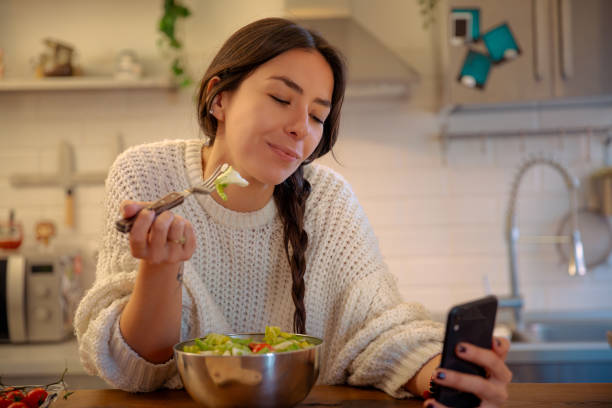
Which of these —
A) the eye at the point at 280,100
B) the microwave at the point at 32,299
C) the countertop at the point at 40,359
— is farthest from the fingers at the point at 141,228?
the microwave at the point at 32,299

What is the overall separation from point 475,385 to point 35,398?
2.14ft

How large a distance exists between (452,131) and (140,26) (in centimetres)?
150

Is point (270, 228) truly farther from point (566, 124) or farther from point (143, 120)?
point (566, 124)

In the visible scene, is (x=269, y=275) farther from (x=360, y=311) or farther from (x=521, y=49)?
(x=521, y=49)

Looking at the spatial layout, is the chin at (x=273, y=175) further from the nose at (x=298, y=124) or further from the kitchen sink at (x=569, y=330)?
the kitchen sink at (x=569, y=330)

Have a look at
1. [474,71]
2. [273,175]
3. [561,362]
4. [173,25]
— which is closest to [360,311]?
[273,175]

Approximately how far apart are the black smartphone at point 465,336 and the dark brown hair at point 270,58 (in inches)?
18.2

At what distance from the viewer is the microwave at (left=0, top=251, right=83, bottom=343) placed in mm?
2414

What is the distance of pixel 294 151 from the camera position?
46.5 inches

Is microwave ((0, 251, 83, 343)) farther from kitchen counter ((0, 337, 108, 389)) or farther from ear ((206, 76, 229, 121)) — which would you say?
ear ((206, 76, 229, 121))

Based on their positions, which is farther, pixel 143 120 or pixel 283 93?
pixel 143 120

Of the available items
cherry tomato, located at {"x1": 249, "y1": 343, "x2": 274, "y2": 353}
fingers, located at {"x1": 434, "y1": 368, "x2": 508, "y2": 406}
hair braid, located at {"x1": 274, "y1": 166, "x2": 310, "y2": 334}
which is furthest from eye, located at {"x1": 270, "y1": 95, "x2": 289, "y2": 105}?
fingers, located at {"x1": 434, "y1": 368, "x2": 508, "y2": 406}

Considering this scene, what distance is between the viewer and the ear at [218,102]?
1.29 metres

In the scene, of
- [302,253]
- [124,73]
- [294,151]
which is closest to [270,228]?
[302,253]
